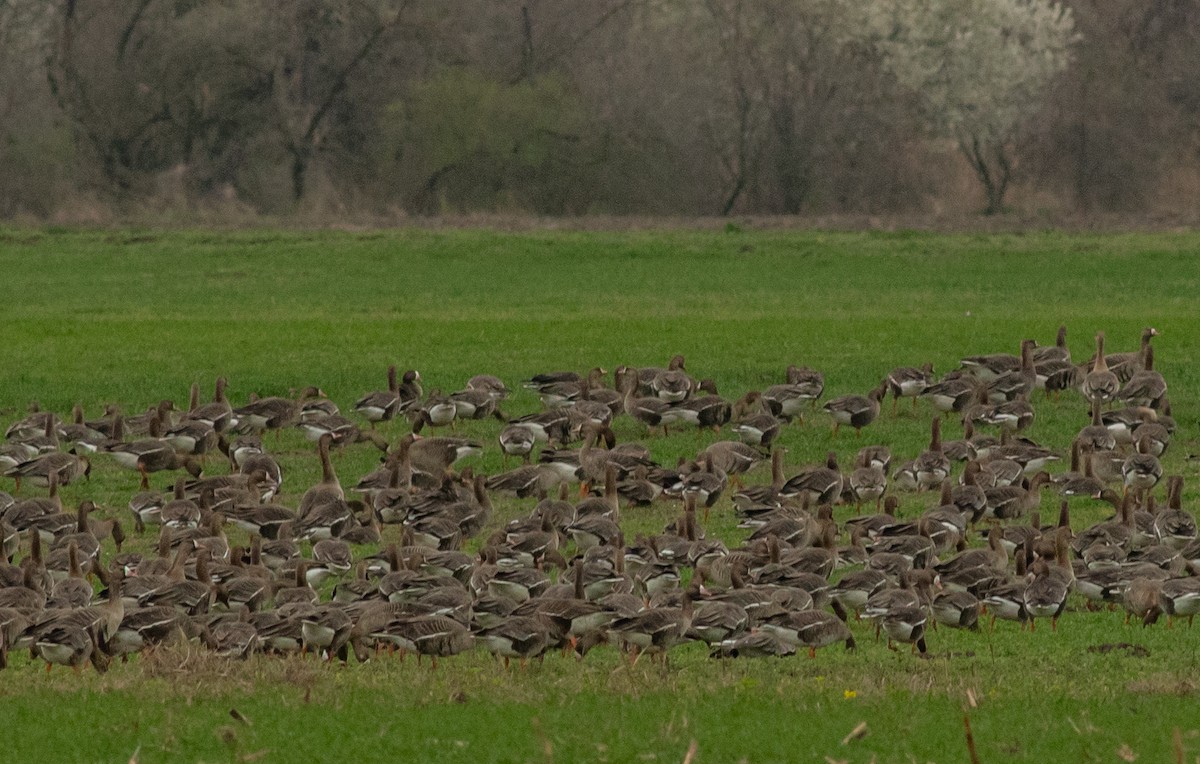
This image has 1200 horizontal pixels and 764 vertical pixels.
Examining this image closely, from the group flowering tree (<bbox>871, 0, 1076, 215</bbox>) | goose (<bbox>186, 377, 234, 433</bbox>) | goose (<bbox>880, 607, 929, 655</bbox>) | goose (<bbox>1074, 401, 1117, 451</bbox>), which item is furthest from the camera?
flowering tree (<bbox>871, 0, 1076, 215</bbox>)

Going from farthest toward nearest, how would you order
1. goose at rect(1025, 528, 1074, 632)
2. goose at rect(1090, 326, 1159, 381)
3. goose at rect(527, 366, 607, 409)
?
Answer: goose at rect(1090, 326, 1159, 381) < goose at rect(527, 366, 607, 409) < goose at rect(1025, 528, 1074, 632)

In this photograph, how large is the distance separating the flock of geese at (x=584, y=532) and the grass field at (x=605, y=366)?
1.00 ft

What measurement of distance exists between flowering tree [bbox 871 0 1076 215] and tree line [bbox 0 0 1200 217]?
0.09 m

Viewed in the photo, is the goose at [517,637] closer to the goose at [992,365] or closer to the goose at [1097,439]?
the goose at [1097,439]

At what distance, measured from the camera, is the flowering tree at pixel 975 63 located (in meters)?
66.0

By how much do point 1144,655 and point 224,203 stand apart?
183 feet

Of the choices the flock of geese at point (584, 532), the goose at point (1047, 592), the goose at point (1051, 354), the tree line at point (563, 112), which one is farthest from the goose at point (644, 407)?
the tree line at point (563, 112)

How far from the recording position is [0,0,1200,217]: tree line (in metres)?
65.3

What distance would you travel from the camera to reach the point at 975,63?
6662cm

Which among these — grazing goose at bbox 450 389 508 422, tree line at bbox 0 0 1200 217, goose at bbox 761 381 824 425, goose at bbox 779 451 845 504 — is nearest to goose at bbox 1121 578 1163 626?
goose at bbox 779 451 845 504

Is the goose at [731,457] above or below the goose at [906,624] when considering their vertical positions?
below

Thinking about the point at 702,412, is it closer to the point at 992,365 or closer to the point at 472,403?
the point at 472,403

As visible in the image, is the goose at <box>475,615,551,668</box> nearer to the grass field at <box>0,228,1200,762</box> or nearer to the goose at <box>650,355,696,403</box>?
the grass field at <box>0,228,1200,762</box>

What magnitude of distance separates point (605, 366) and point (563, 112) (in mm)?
37498
